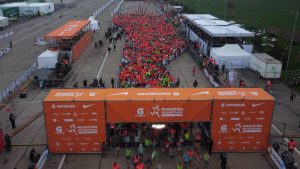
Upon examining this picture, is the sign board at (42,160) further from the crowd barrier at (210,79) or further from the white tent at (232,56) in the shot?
the white tent at (232,56)

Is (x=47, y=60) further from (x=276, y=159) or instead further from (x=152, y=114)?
(x=276, y=159)

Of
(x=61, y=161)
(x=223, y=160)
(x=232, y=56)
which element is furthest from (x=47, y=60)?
(x=223, y=160)

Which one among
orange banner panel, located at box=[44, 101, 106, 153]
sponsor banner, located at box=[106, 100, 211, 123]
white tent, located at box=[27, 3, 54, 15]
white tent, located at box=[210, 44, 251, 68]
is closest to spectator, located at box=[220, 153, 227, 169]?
sponsor banner, located at box=[106, 100, 211, 123]

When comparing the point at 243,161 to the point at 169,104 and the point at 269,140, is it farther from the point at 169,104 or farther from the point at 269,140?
the point at 169,104

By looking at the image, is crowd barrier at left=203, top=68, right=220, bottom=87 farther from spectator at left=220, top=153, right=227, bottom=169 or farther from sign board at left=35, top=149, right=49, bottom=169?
sign board at left=35, top=149, right=49, bottom=169

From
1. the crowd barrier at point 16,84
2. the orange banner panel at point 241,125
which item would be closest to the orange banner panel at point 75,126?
the orange banner panel at point 241,125

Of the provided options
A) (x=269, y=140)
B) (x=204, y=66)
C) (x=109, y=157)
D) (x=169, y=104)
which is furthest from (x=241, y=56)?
(x=109, y=157)
